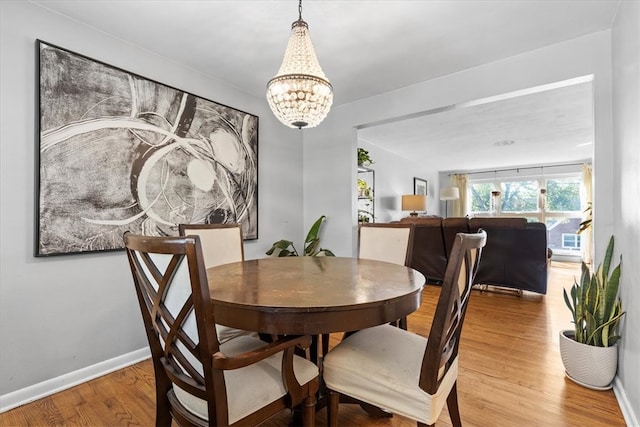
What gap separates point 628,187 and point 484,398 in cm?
138

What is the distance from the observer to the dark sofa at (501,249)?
3.57m

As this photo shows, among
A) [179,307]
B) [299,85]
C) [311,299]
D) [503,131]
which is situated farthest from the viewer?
[503,131]

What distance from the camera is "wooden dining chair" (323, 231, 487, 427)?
3.29 ft

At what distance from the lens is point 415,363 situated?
1148 millimetres

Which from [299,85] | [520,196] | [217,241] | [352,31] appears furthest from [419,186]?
[299,85]

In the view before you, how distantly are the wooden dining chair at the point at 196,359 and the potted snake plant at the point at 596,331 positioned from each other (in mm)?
1748

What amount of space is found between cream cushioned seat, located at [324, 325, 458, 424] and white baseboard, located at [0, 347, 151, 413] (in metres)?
1.73

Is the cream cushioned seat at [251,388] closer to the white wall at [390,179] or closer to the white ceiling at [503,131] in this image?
the white ceiling at [503,131]

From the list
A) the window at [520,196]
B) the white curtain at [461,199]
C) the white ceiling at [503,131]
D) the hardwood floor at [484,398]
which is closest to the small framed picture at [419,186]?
the white ceiling at [503,131]

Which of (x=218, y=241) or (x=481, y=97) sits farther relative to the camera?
(x=481, y=97)

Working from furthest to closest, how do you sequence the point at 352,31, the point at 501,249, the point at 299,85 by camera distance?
1. the point at 501,249
2. the point at 352,31
3. the point at 299,85

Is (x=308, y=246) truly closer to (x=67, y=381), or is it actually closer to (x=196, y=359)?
(x=67, y=381)

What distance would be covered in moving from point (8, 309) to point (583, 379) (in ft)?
11.2

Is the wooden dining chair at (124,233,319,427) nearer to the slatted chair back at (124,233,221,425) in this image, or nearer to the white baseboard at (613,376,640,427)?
the slatted chair back at (124,233,221,425)
